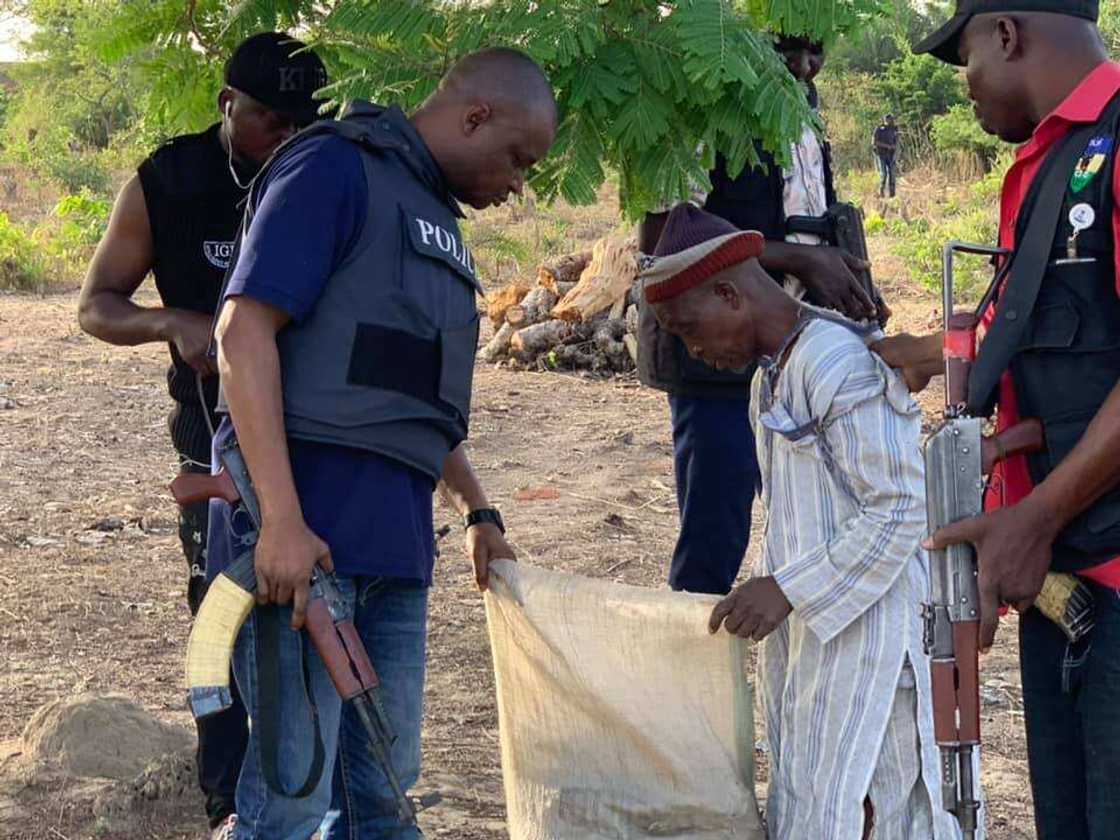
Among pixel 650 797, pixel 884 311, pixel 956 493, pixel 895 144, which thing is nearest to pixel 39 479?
pixel 884 311

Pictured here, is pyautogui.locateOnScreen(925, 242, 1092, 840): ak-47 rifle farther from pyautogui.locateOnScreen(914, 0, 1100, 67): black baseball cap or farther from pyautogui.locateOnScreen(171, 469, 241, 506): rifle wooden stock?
pyautogui.locateOnScreen(171, 469, 241, 506): rifle wooden stock

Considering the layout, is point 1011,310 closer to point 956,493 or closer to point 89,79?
point 956,493

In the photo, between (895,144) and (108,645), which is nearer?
(108,645)

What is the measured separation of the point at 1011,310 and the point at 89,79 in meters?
4.24

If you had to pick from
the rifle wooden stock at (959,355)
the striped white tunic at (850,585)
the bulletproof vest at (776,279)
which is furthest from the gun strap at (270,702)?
the bulletproof vest at (776,279)

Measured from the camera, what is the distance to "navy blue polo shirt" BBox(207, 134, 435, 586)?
8.46 feet

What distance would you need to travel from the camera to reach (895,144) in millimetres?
23000

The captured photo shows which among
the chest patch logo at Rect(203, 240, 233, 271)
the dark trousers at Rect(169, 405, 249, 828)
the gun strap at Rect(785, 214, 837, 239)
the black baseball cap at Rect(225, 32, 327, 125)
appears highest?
the black baseball cap at Rect(225, 32, 327, 125)

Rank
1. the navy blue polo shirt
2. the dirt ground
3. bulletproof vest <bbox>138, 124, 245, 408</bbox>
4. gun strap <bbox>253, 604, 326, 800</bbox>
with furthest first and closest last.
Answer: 1. the dirt ground
2. bulletproof vest <bbox>138, 124, 245, 408</bbox>
3. gun strap <bbox>253, 604, 326, 800</bbox>
4. the navy blue polo shirt

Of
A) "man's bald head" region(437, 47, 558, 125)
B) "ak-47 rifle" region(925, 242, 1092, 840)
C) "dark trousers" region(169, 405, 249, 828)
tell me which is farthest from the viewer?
"dark trousers" region(169, 405, 249, 828)

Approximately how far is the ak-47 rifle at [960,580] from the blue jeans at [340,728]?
0.97m

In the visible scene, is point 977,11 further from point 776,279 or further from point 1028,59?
point 776,279

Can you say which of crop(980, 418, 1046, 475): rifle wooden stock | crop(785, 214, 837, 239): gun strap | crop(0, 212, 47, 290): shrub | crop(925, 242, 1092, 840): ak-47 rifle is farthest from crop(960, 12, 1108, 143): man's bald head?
crop(0, 212, 47, 290): shrub

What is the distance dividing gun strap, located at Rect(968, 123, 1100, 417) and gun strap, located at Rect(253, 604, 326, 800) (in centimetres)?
121
